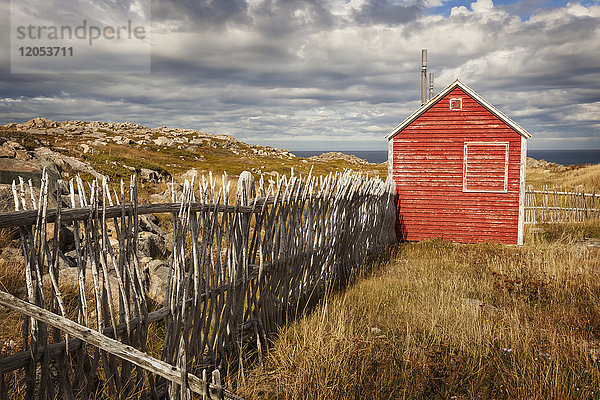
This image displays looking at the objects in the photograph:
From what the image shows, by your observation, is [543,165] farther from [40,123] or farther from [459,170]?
[40,123]

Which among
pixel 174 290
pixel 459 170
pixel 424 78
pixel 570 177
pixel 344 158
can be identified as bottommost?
pixel 174 290

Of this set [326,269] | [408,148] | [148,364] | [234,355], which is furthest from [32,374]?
[408,148]

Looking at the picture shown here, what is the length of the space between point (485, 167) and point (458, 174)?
0.79 meters

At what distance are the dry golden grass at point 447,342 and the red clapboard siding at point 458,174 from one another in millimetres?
5155

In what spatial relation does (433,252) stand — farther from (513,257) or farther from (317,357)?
(317,357)

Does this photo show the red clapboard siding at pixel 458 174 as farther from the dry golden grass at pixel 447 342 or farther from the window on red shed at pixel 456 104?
the dry golden grass at pixel 447 342

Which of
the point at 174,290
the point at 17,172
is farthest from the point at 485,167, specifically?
the point at 17,172

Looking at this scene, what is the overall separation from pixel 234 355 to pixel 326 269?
2713mm

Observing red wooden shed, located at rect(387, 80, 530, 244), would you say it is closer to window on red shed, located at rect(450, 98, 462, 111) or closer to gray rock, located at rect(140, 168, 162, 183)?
window on red shed, located at rect(450, 98, 462, 111)

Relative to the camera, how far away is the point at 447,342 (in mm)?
4418

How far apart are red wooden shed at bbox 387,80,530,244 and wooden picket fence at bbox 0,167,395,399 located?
6903 mm

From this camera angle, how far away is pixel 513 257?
9250 mm

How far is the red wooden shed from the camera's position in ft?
39.1

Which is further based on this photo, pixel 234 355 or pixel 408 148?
pixel 408 148
